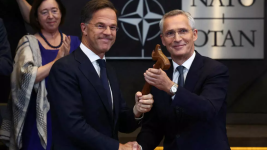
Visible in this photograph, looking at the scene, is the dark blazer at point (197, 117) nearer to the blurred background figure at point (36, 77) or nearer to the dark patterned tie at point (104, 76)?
the dark patterned tie at point (104, 76)

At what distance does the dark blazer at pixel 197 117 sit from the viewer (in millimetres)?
2015

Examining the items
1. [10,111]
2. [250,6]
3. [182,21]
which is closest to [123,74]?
[250,6]

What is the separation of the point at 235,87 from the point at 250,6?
844 mm

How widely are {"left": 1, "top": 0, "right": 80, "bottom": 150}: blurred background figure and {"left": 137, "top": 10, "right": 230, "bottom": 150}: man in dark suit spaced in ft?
2.60

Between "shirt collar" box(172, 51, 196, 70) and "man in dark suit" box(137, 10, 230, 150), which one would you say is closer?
"man in dark suit" box(137, 10, 230, 150)

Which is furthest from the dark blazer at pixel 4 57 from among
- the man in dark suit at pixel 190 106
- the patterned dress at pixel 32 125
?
the man in dark suit at pixel 190 106

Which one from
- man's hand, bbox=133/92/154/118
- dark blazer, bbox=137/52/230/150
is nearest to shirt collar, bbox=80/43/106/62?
man's hand, bbox=133/92/154/118

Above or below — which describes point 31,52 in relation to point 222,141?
above

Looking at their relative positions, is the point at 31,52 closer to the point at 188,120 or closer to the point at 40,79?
the point at 40,79

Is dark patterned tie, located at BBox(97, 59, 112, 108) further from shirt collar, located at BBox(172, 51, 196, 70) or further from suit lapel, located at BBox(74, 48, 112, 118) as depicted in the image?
shirt collar, located at BBox(172, 51, 196, 70)

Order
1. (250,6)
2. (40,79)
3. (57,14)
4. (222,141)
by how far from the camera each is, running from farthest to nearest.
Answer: (250,6) < (57,14) < (40,79) < (222,141)

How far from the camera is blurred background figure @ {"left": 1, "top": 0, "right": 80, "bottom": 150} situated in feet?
9.20

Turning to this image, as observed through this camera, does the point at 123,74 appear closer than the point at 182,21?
No

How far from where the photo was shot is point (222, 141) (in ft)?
6.89
